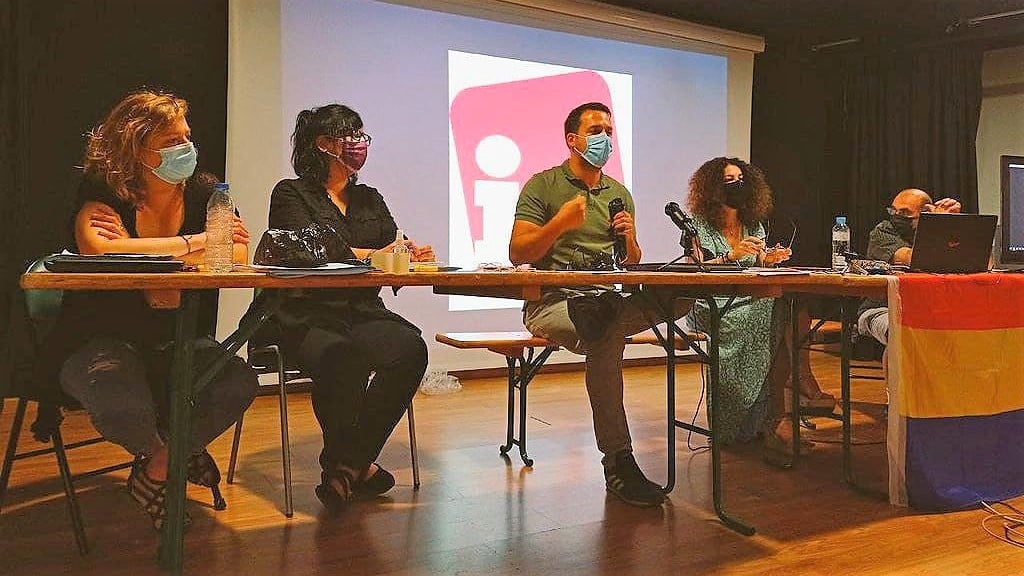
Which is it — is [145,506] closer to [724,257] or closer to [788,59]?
[724,257]

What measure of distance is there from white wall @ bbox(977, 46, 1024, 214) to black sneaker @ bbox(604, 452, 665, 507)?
435 centimetres

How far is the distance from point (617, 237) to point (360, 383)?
0.83 metres

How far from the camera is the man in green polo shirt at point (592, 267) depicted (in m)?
2.20

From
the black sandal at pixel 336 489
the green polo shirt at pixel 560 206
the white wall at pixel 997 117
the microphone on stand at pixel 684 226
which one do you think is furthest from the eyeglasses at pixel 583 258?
the white wall at pixel 997 117

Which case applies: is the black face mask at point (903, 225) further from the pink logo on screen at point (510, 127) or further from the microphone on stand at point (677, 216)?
the pink logo on screen at point (510, 127)

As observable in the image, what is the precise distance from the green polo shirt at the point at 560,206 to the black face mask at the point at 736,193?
0.58m

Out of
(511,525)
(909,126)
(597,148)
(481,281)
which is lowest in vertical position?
(511,525)

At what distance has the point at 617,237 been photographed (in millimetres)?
2266

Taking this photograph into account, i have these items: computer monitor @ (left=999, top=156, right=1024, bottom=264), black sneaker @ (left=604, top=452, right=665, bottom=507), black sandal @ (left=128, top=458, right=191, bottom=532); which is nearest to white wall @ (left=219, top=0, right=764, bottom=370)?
black sandal @ (left=128, top=458, right=191, bottom=532)

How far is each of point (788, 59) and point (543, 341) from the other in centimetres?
421

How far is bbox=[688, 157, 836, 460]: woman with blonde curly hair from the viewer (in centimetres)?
279

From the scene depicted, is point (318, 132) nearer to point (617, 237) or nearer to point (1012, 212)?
point (617, 237)

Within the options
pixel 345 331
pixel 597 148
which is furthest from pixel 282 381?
pixel 597 148

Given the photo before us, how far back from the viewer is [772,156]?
589 cm
